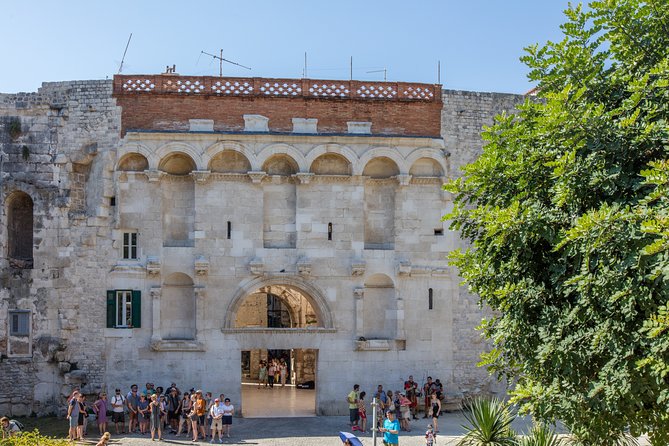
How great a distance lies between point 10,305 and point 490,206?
16.9m

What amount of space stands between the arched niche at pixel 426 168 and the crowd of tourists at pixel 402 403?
6.74 m

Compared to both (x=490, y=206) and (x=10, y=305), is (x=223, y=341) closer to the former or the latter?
(x=10, y=305)

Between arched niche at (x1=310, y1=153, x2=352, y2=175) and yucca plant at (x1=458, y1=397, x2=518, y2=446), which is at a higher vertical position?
arched niche at (x1=310, y1=153, x2=352, y2=175)

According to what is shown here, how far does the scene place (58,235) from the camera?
25828 millimetres

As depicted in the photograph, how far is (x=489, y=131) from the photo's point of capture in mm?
15445

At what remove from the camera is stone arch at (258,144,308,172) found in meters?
26.3

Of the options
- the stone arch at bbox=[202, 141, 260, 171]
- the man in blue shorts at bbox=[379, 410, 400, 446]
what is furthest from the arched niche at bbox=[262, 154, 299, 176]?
the man in blue shorts at bbox=[379, 410, 400, 446]

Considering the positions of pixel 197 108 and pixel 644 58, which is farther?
pixel 197 108

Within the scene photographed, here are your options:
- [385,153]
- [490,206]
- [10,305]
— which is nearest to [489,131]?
[490,206]

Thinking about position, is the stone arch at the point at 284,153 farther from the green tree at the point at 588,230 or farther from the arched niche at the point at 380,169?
the green tree at the point at 588,230

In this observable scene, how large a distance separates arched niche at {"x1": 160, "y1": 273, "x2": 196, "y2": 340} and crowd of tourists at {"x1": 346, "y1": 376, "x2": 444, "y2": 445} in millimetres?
5641

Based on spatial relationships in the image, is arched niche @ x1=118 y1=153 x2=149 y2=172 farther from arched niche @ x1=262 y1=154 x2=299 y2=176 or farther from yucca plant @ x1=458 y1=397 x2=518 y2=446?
yucca plant @ x1=458 y1=397 x2=518 y2=446

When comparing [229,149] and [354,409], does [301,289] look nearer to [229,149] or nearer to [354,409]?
[354,409]

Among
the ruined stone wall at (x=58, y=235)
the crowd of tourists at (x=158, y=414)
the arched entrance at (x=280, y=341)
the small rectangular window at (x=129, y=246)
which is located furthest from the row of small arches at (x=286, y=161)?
the crowd of tourists at (x=158, y=414)
